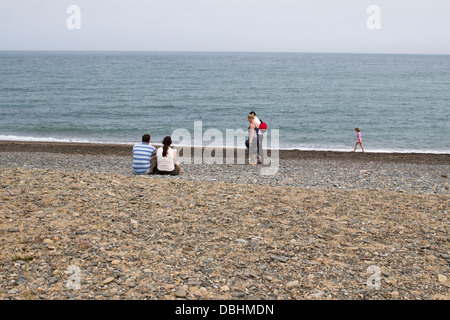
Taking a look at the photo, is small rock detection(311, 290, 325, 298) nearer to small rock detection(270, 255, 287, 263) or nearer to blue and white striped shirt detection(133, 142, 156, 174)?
small rock detection(270, 255, 287, 263)

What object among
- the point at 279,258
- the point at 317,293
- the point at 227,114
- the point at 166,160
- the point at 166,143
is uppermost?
the point at 227,114

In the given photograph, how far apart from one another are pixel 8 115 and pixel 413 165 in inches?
1393

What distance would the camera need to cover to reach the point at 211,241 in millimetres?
7711

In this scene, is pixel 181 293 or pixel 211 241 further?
pixel 211 241

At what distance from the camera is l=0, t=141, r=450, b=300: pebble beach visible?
20.1ft

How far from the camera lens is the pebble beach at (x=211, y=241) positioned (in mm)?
6117

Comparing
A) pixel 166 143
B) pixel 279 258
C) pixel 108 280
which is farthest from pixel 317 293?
pixel 166 143

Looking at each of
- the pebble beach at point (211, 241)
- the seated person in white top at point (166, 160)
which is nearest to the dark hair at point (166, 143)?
the seated person in white top at point (166, 160)

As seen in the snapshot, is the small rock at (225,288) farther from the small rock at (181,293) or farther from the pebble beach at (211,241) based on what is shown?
the small rock at (181,293)

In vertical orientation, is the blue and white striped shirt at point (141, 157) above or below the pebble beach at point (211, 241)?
above

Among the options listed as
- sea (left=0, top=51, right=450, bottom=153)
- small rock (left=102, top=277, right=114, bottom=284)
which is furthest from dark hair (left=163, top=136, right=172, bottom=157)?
sea (left=0, top=51, right=450, bottom=153)

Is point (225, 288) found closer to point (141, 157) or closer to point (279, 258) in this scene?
point (279, 258)
